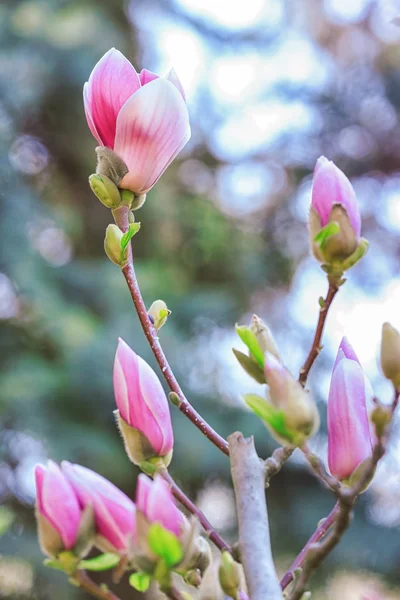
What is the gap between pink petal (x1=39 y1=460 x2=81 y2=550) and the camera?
0.76 feet

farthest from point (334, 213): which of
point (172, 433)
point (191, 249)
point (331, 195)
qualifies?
point (191, 249)

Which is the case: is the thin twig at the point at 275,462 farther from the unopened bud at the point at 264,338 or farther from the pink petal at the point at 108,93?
the pink petal at the point at 108,93

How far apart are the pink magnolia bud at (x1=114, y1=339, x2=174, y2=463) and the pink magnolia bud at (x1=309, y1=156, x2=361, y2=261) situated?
9 cm

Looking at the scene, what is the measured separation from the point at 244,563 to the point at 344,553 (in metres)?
1.57

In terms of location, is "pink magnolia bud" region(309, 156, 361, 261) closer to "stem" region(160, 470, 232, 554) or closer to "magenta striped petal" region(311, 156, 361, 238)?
"magenta striped petal" region(311, 156, 361, 238)

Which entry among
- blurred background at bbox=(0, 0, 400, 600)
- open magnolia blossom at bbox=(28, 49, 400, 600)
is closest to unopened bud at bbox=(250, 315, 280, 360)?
open magnolia blossom at bbox=(28, 49, 400, 600)

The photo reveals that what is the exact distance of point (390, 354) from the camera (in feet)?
0.76

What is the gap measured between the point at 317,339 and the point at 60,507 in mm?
114

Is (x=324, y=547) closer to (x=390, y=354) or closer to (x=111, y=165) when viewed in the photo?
(x=390, y=354)

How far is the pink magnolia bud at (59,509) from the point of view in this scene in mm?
232

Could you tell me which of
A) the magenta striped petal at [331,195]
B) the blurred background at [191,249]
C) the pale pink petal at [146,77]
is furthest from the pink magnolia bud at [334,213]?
the blurred background at [191,249]

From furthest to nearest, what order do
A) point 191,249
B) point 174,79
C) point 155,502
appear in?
1. point 191,249
2. point 174,79
3. point 155,502

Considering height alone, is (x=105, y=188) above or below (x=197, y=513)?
above

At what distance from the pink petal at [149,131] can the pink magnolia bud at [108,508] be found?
0.45 ft
